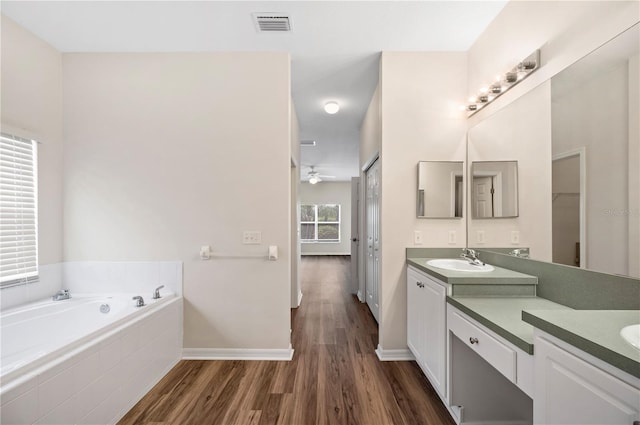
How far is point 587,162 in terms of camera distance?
126cm

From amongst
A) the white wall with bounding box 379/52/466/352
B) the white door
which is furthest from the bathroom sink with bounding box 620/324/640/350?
the white door

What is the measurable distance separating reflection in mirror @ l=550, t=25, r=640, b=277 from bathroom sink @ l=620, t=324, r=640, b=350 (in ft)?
1.36

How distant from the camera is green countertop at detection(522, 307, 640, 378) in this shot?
2.23 feet

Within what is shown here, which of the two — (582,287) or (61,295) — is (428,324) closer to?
(582,287)

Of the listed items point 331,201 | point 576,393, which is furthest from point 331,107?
point 331,201

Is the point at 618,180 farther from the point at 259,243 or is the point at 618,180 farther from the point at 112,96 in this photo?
the point at 112,96

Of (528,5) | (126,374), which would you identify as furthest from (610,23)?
(126,374)

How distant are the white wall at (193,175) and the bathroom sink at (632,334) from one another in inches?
79.0

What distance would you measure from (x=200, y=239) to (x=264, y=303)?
0.82 metres

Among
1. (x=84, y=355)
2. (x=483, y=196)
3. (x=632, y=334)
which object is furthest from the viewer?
(x=483, y=196)

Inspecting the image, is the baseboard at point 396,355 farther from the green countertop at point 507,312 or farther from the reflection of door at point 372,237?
the green countertop at point 507,312

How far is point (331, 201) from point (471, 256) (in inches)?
286

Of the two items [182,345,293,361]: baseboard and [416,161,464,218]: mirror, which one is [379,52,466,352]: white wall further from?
[182,345,293,361]: baseboard

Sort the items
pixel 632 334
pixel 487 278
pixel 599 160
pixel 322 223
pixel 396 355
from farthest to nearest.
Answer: pixel 322 223 → pixel 396 355 → pixel 487 278 → pixel 599 160 → pixel 632 334
